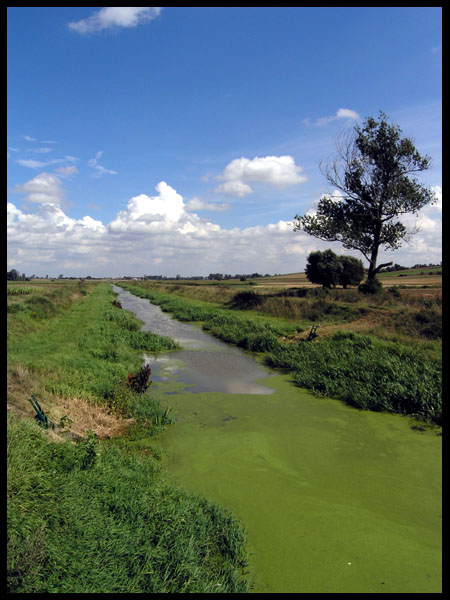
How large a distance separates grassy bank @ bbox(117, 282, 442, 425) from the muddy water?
0.71 m

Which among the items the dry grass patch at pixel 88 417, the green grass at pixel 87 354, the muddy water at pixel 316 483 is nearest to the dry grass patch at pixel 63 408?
the dry grass patch at pixel 88 417

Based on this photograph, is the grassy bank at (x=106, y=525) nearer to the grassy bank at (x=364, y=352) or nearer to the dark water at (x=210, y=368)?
the dark water at (x=210, y=368)

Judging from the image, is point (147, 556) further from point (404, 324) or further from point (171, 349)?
point (404, 324)

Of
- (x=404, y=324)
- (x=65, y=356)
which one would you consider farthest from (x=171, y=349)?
(x=404, y=324)

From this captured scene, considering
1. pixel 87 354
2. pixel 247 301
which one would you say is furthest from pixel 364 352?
pixel 247 301

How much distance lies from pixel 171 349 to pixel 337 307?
1111cm

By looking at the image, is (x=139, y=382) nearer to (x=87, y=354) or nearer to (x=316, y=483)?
(x=87, y=354)

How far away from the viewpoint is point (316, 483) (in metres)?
5.18

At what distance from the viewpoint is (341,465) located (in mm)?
5746

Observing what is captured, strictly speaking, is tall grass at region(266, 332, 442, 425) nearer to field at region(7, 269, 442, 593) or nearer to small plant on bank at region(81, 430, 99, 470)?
field at region(7, 269, 442, 593)

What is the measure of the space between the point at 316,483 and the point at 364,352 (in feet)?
23.7

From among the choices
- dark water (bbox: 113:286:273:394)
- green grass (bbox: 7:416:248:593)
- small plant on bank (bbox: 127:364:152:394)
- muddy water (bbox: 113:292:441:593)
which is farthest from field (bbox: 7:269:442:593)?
dark water (bbox: 113:286:273:394)

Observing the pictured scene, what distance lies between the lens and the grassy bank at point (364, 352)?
851 cm

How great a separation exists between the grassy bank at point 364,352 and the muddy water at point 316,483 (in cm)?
71
